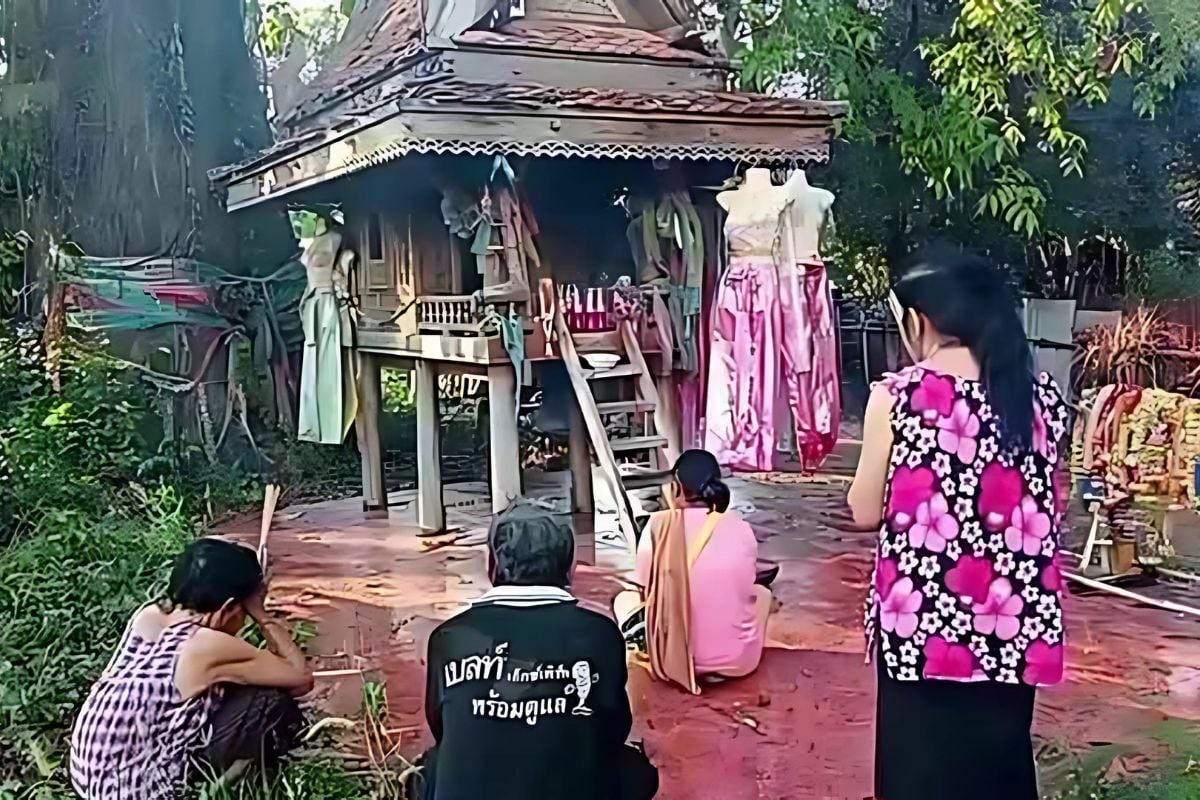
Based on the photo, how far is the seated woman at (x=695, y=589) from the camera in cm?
321

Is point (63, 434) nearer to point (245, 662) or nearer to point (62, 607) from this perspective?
point (62, 607)

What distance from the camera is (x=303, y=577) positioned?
334cm

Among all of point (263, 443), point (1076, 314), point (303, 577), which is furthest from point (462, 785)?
point (1076, 314)

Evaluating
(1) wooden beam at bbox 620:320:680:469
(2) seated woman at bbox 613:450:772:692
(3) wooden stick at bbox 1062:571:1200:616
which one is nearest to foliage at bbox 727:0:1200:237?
(1) wooden beam at bbox 620:320:680:469

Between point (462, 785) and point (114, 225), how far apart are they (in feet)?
7.06

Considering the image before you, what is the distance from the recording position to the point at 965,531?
88.6 inches

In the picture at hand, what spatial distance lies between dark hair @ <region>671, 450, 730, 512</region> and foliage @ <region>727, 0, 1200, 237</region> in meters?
1.05

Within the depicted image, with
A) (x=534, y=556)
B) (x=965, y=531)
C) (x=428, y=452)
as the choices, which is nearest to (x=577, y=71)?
(x=428, y=452)

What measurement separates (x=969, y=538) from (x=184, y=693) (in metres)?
1.71

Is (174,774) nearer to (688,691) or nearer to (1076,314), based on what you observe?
(688,691)

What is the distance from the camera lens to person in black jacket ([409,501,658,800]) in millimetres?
2150

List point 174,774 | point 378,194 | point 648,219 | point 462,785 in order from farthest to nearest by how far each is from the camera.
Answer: point 648,219
point 378,194
point 174,774
point 462,785

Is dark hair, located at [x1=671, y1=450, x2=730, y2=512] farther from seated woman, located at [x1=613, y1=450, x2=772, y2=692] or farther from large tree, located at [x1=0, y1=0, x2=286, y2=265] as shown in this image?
large tree, located at [x1=0, y1=0, x2=286, y2=265]

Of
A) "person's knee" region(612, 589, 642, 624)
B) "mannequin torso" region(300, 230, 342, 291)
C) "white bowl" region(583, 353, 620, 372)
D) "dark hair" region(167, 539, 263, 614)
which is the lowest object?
"person's knee" region(612, 589, 642, 624)
